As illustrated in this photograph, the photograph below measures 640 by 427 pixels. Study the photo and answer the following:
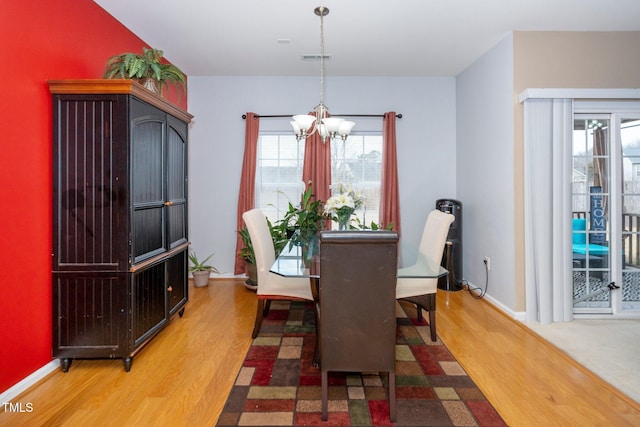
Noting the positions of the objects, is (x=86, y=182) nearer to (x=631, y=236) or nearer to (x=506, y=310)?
(x=506, y=310)

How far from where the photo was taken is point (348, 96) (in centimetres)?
450

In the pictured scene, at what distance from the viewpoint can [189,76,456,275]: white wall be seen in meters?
4.47

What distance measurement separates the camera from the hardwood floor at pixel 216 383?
1791 mm

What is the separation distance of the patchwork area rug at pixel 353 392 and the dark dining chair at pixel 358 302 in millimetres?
131

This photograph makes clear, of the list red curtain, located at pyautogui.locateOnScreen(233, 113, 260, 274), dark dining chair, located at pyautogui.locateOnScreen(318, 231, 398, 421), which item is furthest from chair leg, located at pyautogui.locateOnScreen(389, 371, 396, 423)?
red curtain, located at pyautogui.locateOnScreen(233, 113, 260, 274)

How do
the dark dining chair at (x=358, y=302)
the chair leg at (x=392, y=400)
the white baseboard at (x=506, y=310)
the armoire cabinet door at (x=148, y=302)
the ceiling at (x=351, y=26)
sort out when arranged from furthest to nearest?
the white baseboard at (x=506, y=310)
the ceiling at (x=351, y=26)
the armoire cabinet door at (x=148, y=302)
the chair leg at (x=392, y=400)
the dark dining chair at (x=358, y=302)

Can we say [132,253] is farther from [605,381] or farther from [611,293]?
[611,293]

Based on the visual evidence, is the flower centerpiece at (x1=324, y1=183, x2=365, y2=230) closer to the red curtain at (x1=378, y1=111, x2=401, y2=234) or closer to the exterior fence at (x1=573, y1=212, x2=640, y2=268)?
the red curtain at (x1=378, y1=111, x2=401, y2=234)

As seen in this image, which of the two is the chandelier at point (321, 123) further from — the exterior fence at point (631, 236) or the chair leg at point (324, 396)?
the exterior fence at point (631, 236)

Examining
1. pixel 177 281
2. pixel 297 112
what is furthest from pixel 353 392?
pixel 297 112

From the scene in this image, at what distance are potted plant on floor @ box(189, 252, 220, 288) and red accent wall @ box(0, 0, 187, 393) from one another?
6.72ft

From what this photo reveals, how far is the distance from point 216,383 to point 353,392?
830 mm

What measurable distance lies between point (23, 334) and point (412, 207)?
3.97 m

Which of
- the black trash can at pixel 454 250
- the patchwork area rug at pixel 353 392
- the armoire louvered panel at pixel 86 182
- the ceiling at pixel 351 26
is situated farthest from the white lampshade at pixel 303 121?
the black trash can at pixel 454 250
